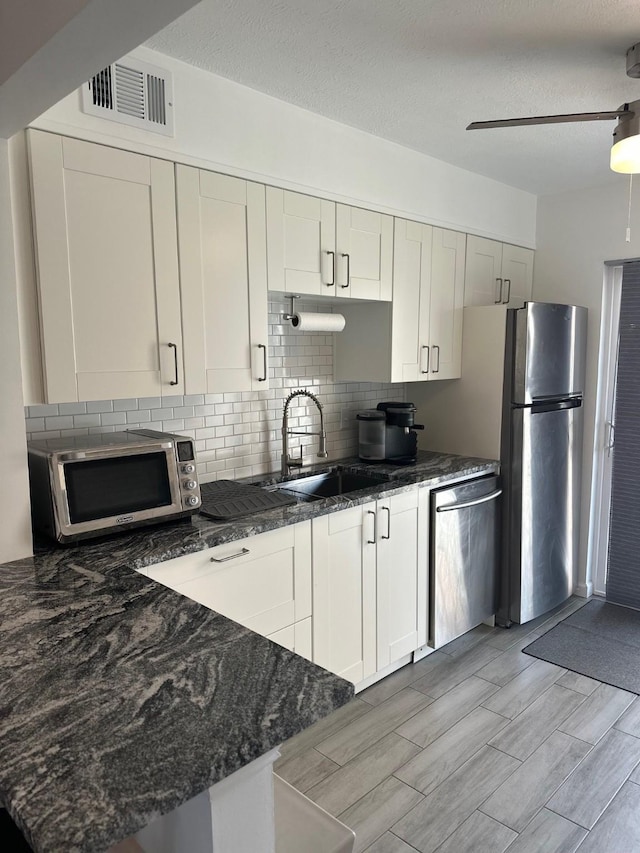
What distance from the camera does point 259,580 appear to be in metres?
2.21

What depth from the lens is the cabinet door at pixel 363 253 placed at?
2.72 meters

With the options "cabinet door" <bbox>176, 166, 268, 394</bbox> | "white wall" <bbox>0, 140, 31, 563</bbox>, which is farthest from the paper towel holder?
"white wall" <bbox>0, 140, 31, 563</bbox>

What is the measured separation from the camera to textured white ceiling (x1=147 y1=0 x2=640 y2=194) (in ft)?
5.77

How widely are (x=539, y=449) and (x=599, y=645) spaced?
42.3 inches

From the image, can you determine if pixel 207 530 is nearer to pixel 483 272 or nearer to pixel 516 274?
pixel 483 272

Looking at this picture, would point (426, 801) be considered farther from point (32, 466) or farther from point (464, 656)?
point (32, 466)

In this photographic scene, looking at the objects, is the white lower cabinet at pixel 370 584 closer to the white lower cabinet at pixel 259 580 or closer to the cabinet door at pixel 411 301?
the white lower cabinet at pixel 259 580

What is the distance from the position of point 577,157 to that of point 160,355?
2396mm

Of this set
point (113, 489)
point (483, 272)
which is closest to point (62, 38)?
point (113, 489)

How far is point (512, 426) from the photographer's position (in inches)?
128

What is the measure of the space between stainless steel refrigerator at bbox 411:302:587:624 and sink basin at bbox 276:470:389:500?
74 centimetres

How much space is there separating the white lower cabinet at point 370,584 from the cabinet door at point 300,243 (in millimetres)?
997

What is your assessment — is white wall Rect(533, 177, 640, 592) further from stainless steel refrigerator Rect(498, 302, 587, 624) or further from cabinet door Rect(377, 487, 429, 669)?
cabinet door Rect(377, 487, 429, 669)

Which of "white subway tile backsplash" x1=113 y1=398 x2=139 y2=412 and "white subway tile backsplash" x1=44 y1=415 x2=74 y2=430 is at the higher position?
"white subway tile backsplash" x1=113 y1=398 x2=139 y2=412
